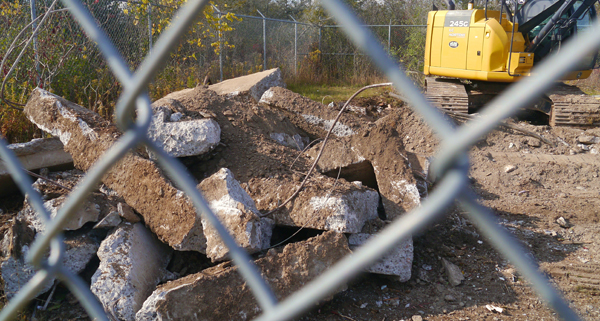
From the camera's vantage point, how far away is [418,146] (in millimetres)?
6816

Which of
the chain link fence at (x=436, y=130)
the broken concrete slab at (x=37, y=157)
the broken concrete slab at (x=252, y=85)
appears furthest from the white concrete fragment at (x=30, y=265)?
the broken concrete slab at (x=252, y=85)

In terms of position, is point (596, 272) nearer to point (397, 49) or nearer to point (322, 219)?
point (322, 219)

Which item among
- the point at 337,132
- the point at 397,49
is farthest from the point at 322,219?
the point at 397,49

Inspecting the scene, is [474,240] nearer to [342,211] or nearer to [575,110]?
[342,211]

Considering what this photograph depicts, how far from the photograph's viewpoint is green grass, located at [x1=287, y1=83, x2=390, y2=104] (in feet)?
38.3

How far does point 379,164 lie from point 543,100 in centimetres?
634

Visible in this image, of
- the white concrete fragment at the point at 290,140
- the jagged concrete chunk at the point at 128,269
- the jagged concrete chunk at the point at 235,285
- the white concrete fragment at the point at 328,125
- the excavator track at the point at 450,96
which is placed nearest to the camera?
the jagged concrete chunk at the point at 235,285

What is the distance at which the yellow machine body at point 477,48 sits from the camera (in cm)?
790

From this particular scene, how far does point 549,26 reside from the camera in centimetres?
751

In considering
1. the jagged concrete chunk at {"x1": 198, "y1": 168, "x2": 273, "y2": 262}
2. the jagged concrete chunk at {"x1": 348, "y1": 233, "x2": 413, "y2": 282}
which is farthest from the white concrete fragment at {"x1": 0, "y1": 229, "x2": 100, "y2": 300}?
the jagged concrete chunk at {"x1": 348, "y1": 233, "x2": 413, "y2": 282}

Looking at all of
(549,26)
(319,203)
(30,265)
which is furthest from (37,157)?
(549,26)

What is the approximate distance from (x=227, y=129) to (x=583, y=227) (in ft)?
13.3

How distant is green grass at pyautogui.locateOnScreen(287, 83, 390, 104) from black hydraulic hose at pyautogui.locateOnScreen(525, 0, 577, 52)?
476 cm

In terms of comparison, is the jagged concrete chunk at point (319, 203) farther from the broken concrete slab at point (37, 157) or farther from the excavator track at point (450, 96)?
the excavator track at point (450, 96)
